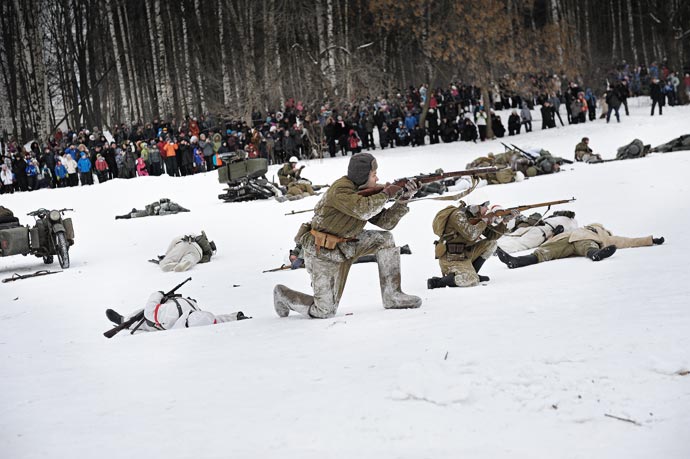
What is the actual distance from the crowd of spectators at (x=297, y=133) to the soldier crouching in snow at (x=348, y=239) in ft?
58.8

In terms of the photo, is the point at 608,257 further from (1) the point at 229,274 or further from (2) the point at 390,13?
(2) the point at 390,13

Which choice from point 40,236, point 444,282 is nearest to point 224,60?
point 40,236

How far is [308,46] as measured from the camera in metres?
33.7

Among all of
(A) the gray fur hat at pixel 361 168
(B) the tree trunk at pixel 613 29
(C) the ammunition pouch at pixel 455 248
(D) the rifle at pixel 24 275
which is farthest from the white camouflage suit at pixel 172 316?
(B) the tree trunk at pixel 613 29

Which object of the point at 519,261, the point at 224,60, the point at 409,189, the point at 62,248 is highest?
the point at 224,60

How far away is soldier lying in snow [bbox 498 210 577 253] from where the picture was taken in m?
9.66

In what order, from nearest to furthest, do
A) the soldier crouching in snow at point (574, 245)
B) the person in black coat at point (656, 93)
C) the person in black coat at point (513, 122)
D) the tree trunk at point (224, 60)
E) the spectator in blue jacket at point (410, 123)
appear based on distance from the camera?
the soldier crouching in snow at point (574, 245) < the person in black coat at point (656, 93) < the person in black coat at point (513, 122) < the spectator in blue jacket at point (410, 123) < the tree trunk at point (224, 60)

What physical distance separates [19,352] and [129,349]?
1257mm

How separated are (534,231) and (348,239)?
468 cm

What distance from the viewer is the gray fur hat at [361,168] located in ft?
18.5

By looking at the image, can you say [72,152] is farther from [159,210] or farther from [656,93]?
[656,93]

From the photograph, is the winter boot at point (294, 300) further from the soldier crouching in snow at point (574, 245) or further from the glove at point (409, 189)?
the soldier crouching in snow at point (574, 245)

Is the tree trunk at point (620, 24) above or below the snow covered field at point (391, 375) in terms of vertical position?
above

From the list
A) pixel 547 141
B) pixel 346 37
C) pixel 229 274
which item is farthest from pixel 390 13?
pixel 229 274
